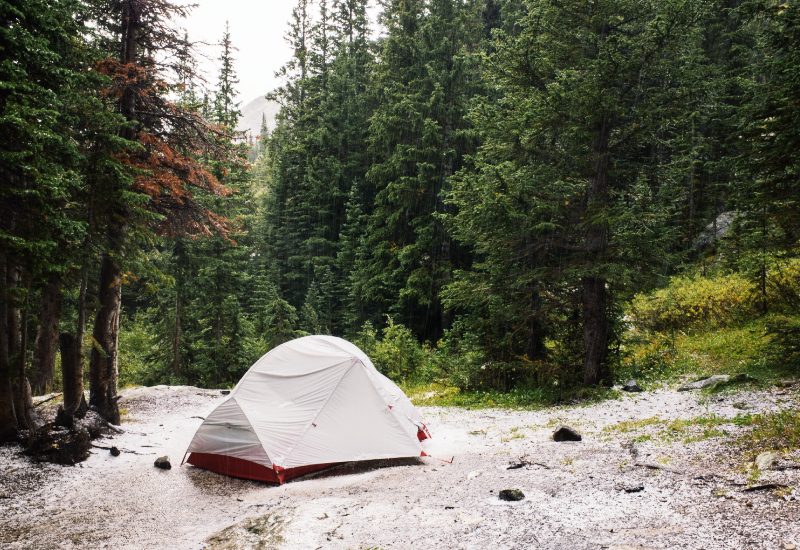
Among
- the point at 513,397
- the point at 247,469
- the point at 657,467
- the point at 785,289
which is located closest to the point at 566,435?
the point at 657,467

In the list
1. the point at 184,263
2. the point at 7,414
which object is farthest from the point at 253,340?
the point at 7,414

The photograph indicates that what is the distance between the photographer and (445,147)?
80.2ft

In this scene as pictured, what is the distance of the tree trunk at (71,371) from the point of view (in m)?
10.1

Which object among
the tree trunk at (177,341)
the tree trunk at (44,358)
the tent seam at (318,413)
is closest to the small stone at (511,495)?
the tent seam at (318,413)

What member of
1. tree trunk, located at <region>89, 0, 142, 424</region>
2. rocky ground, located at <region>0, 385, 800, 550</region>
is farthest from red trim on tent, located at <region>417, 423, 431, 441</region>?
tree trunk, located at <region>89, 0, 142, 424</region>

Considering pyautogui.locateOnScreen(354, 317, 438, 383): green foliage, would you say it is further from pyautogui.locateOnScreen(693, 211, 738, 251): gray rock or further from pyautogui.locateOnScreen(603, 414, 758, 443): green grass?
pyautogui.locateOnScreen(693, 211, 738, 251): gray rock

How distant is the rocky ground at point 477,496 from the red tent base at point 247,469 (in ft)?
0.65

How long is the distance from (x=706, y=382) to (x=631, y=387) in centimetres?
167

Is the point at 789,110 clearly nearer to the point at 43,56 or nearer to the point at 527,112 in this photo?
the point at 527,112

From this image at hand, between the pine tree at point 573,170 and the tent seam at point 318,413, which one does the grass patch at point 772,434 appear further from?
the tent seam at point 318,413

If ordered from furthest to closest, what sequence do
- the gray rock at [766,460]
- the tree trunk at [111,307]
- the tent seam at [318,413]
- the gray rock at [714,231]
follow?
the gray rock at [714,231] < the tree trunk at [111,307] < the tent seam at [318,413] < the gray rock at [766,460]

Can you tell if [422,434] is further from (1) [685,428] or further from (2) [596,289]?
(2) [596,289]

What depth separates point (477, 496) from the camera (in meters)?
6.51

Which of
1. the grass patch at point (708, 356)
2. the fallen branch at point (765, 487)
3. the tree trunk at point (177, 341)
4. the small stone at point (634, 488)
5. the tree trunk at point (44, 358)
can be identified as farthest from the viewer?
the tree trunk at point (177, 341)
